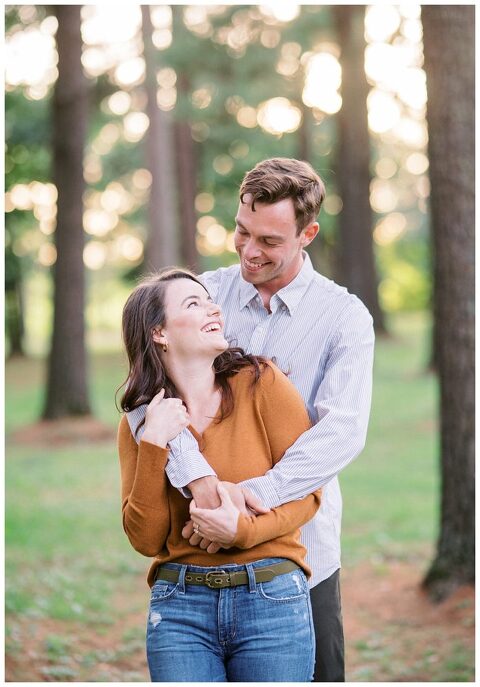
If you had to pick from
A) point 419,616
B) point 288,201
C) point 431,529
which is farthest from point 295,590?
point 431,529

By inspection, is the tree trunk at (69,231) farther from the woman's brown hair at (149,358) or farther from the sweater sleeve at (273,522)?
the sweater sleeve at (273,522)

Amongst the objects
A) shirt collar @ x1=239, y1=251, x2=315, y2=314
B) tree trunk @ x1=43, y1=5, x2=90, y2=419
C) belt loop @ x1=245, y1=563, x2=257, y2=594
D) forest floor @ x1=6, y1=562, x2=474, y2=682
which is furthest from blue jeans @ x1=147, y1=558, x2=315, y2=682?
tree trunk @ x1=43, y1=5, x2=90, y2=419

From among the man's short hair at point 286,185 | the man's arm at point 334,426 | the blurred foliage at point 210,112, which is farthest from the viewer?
the blurred foliage at point 210,112

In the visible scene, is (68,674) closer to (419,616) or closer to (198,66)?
(419,616)

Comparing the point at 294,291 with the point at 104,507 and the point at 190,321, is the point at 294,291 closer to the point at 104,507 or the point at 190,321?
the point at 190,321

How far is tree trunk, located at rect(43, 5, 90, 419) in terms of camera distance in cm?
1362

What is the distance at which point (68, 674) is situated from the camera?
564 centimetres

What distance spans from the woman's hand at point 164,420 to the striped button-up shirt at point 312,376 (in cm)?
3

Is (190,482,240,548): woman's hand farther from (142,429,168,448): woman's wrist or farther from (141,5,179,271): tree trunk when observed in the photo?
(141,5,179,271): tree trunk

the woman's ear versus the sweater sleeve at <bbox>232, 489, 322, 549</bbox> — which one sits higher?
the woman's ear

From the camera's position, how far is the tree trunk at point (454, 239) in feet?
19.5

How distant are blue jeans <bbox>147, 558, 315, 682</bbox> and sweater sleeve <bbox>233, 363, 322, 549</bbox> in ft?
0.45

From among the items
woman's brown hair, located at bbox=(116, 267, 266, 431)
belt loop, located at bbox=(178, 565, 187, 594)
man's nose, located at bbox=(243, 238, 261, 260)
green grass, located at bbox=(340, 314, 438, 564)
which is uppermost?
man's nose, located at bbox=(243, 238, 261, 260)

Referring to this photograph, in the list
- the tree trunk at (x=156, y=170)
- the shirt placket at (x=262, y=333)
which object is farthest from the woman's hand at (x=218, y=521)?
the tree trunk at (x=156, y=170)
